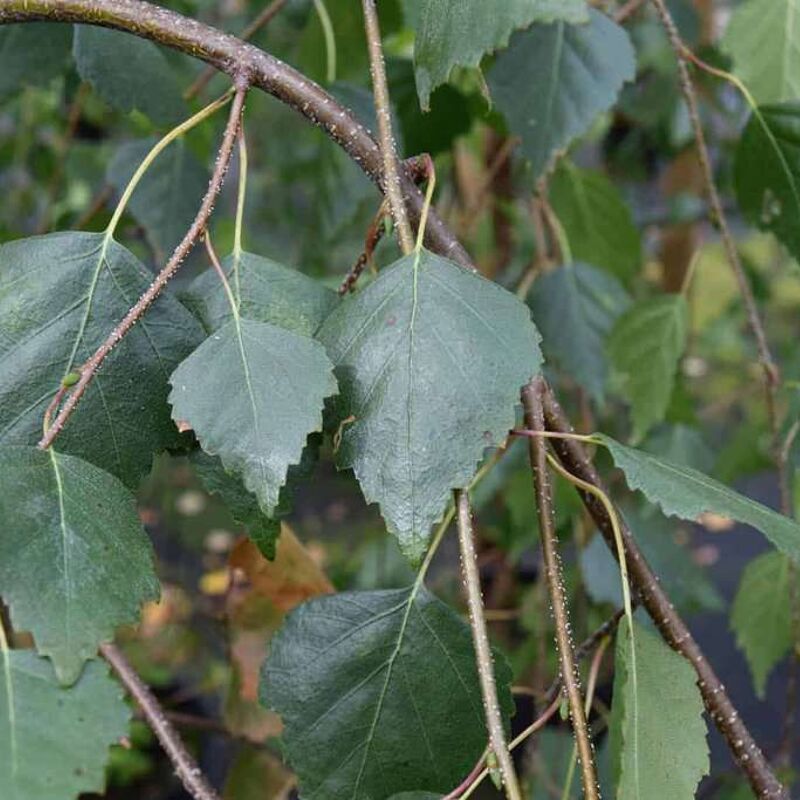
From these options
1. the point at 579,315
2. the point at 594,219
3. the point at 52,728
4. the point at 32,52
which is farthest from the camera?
the point at 594,219

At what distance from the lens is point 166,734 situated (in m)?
0.44

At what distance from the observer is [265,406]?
0.37m

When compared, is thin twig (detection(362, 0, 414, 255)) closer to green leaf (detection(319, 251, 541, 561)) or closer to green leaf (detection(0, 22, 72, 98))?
green leaf (detection(319, 251, 541, 561))

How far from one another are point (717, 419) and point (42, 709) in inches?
92.0

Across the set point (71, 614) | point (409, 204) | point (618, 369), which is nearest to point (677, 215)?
point (618, 369)

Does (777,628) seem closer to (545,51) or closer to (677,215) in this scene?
(545,51)

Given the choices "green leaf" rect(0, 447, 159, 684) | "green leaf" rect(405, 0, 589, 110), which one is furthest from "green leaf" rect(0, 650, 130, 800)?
"green leaf" rect(405, 0, 589, 110)

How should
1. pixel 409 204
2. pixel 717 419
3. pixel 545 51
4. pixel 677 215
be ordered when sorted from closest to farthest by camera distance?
pixel 409 204 → pixel 545 51 → pixel 677 215 → pixel 717 419

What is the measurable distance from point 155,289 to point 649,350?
49cm

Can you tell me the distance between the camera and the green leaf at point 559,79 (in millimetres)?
642

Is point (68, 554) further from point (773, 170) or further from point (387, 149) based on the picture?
point (773, 170)

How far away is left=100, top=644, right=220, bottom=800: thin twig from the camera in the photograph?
0.41 metres

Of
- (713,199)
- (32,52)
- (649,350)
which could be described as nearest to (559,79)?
(713,199)

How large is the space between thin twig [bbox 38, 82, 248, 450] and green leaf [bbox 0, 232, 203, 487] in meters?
0.01
